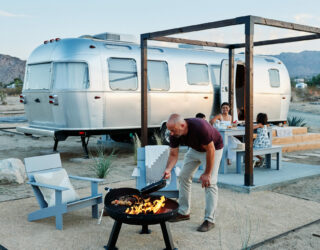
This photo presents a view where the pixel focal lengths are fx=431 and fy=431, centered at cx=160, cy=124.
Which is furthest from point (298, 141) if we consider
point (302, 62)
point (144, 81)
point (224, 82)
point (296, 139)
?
point (302, 62)

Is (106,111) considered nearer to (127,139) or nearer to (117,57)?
(117,57)

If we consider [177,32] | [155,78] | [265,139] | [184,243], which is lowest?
[184,243]

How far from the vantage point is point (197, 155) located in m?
4.79

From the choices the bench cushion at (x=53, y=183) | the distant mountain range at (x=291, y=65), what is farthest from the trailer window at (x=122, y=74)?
the distant mountain range at (x=291, y=65)

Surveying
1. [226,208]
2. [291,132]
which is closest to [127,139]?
[291,132]

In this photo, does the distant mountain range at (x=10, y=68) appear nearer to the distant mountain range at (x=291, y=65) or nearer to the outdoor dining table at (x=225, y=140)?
the distant mountain range at (x=291, y=65)

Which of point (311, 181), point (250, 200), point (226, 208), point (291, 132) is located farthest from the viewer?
point (291, 132)

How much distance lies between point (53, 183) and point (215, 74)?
7262 millimetres

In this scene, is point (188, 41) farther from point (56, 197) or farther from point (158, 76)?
point (56, 197)

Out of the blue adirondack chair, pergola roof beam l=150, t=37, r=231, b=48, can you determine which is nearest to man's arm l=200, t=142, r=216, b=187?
the blue adirondack chair

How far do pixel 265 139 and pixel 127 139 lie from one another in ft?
16.4

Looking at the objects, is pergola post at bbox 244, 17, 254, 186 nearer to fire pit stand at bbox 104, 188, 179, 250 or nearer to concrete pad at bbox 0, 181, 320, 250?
concrete pad at bbox 0, 181, 320, 250

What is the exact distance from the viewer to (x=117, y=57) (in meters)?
9.64

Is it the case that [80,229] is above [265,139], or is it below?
below
